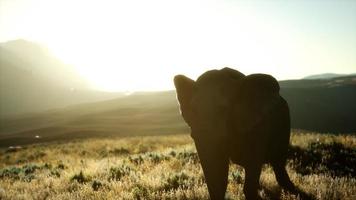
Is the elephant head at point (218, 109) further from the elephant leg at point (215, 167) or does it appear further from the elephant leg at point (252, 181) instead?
the elephant leg at point (252, 181)

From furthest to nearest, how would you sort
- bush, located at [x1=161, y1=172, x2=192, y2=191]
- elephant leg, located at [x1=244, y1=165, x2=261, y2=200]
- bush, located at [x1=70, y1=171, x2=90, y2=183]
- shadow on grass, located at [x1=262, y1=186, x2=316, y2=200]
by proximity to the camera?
1. bush, located at [x1=70, y1=171, x2=90, y2=183]
2. bush, located at [x1=161, y1=172, x2=192, y2=191]
3. shadow on grass, located at [x1=262, y1=186, x2=316, y2=200]
4. elephant leg, located at [x1=244, y1=165, x2=261, y2=200]

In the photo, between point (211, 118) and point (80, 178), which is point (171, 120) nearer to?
point (80, 178)

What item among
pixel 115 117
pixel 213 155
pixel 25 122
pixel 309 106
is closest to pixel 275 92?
pixel 213 155

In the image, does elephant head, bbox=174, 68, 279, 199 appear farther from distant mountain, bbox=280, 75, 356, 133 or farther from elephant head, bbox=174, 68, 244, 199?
distant mountain, bbox=280, 75, 356, 133

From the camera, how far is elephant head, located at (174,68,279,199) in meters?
4.89

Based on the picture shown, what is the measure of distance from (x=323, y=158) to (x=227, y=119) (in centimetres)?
765

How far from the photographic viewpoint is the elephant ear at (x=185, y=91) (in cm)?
536

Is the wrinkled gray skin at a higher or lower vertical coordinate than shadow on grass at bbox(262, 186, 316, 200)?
higher

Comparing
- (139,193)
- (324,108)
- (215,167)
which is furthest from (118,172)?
(324,108)

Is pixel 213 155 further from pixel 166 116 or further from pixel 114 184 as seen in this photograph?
pixel 166 116

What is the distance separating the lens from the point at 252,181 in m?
5.42

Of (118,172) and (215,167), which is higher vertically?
(215,167)

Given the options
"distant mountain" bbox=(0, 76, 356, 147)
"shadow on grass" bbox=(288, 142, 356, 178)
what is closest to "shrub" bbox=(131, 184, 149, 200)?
"shadow on grass" bbox=(288, 142, 356, 178)

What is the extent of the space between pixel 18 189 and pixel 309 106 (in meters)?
68.9
